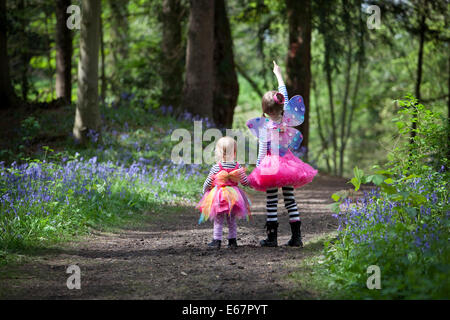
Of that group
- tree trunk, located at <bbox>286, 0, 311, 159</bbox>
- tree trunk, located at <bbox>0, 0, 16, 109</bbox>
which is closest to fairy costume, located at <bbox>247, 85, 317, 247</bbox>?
tree trunk, located at <bbox>286, 0, 311, 159</bbox>

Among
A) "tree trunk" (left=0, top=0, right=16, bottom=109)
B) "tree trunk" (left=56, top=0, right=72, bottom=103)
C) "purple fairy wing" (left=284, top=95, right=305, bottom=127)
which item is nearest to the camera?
"purple fairy wing" (left=284, top=95, right=305, bottom=127)

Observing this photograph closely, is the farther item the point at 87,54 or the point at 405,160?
the point at 87,54

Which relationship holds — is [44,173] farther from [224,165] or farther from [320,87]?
[320,87]

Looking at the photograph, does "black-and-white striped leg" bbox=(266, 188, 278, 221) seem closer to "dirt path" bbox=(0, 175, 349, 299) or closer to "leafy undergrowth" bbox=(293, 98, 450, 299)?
"dirt path" bbox=(0, 175, 349, 299)

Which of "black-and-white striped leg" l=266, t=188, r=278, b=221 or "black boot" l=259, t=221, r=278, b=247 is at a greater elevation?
"black-and-white striped leg" l=266, t=188, r=278, b=221

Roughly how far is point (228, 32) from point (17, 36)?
22.9 ft

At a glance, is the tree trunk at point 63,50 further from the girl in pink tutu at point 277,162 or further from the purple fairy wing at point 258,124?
the girl in pink tutu at point 277,162

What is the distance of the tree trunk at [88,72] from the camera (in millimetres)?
10055

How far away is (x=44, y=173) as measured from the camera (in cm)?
746

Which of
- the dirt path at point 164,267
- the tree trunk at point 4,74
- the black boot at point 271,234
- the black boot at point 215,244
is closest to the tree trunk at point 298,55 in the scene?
the tree trunk at point 4,74

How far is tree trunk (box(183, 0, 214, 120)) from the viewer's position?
1328 cm

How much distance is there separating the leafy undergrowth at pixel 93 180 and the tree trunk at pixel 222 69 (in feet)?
6.88

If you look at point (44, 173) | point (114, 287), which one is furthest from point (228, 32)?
point (114, 287)

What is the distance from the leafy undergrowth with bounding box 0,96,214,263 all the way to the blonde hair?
219 cm
